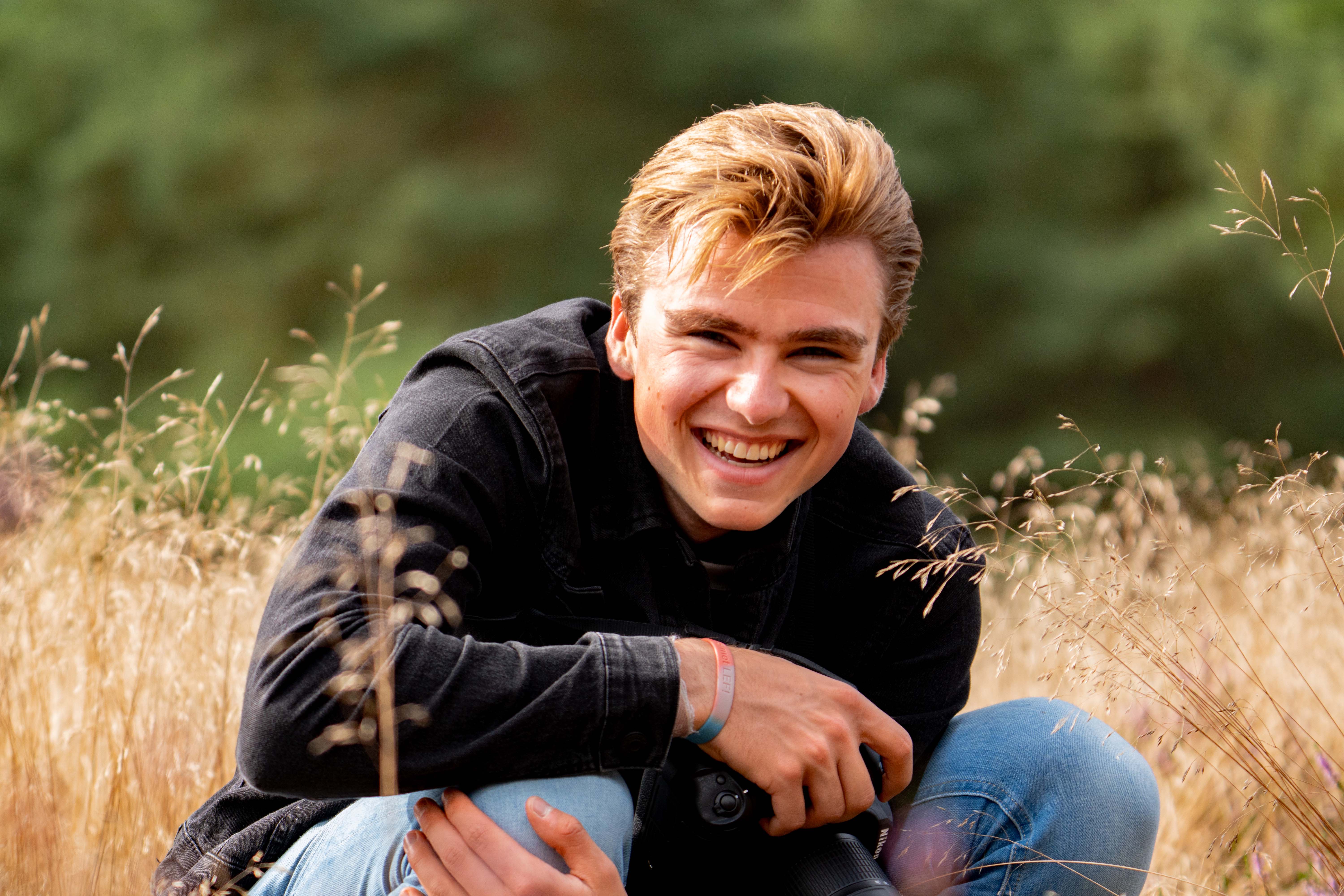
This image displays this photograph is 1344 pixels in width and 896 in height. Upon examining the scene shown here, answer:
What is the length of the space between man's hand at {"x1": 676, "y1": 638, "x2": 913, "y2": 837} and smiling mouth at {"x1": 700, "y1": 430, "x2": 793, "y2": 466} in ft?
0.80

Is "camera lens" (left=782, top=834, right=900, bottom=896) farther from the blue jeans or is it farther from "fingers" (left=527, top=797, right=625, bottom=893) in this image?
"fingers" (left=527, top=797, right=625, bottom=893)

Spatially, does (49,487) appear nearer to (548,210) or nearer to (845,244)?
(845,244)

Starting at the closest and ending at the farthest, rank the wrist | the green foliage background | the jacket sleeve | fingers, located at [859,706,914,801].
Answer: the jacket sleeve < the wrist < fingers, located at [859,706,914,801] < the green foliage background

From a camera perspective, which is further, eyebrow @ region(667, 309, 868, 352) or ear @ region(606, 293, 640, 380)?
ear @ region(606, 293, 640, 380)

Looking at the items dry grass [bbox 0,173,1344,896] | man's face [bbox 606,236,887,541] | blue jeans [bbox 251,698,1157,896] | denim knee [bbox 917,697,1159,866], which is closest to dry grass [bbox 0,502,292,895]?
dry grass [bbox 0,173,1344,896]

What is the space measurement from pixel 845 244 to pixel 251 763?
933mm

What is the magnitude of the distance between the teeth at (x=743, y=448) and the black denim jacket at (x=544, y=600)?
4.4 inches

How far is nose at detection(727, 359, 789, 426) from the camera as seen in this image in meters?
1.45

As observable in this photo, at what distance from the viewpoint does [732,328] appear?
1468mm

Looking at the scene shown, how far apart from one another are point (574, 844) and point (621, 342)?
67cm

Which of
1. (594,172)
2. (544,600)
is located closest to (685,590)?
(544,600)

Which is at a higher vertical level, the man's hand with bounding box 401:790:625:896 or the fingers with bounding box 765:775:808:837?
the man's hand with bounding box 401:790:625:896

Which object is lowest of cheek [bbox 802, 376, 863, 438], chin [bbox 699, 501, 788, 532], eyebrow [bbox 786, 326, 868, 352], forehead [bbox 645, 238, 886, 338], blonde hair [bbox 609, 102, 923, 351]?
chin [bbox 699, 501, 788, 532]

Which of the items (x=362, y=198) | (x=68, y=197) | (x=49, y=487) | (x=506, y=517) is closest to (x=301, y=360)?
(x=362, y=198)
